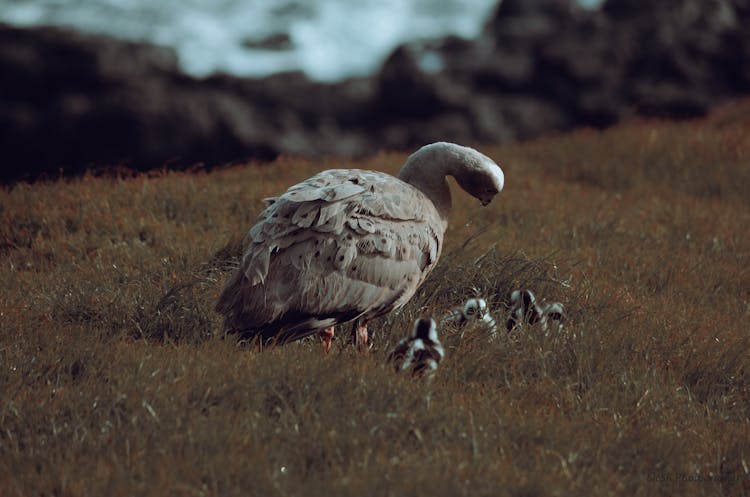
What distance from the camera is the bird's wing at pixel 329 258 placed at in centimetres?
442

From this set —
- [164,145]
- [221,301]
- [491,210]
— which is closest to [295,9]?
[164,145]

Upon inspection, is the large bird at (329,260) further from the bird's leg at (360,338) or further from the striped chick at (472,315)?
the striped chick at (472,315)

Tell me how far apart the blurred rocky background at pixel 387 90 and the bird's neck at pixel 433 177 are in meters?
4.11

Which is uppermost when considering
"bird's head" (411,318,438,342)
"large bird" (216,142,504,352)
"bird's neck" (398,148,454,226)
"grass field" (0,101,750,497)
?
"bird's neck" (398,148,454,226)

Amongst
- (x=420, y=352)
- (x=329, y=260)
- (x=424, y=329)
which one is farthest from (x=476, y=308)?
(x=329, y=260)

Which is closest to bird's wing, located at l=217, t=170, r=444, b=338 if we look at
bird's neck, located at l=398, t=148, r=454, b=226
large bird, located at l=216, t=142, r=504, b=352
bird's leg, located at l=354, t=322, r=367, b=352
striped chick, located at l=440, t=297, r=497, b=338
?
large bird, located at l=216, t=142, r=504, b=352

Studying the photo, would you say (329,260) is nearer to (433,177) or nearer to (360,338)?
(360,338)

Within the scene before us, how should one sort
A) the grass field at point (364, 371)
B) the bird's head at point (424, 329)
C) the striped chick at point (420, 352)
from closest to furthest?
1. the grass field at point (364, 371)
2. the striped chick at point (420, 352)
3. the bird's head at point (424, 329)

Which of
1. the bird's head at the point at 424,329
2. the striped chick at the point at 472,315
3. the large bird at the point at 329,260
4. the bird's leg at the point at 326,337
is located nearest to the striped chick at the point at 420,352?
the bird's head at the point at 424,329

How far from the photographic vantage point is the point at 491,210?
8.02 m

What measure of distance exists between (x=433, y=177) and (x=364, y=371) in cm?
143

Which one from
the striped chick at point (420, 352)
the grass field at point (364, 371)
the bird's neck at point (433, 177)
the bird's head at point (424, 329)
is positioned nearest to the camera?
the grass field at point (364, 371)

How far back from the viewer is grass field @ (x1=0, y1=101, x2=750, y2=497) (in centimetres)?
357

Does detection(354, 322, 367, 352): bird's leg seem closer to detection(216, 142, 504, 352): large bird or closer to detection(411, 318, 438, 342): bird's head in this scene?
detection(216, 142, 504, 352): large bird
